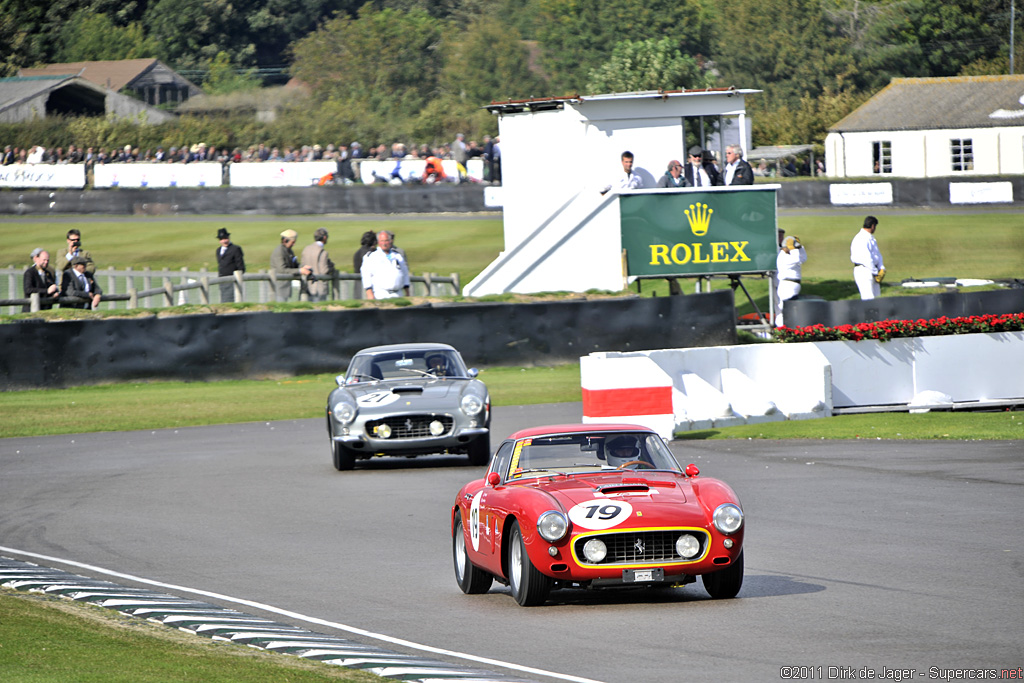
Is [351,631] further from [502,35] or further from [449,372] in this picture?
[502,35]

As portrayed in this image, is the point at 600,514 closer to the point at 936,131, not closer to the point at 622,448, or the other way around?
the point at 622,448

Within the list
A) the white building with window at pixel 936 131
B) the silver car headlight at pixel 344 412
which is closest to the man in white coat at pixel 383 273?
the silver car headlight at pixel 344 412

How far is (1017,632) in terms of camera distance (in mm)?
6949

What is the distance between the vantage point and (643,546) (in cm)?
795

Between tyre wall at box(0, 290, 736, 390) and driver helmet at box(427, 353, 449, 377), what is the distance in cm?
796

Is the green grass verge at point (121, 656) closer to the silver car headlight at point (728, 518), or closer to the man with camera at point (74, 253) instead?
the silver car headlight at point (728, 518)

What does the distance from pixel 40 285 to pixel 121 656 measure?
1885 centimetres

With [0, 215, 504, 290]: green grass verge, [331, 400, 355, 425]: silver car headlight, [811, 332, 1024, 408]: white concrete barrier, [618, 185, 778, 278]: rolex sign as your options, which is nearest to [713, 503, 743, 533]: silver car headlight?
[331, 400, 355, 425]: silver car headlight

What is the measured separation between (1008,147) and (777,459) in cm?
5978

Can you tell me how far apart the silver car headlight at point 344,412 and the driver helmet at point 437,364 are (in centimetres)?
141

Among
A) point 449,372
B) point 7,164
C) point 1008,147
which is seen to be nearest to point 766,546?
point 449,372

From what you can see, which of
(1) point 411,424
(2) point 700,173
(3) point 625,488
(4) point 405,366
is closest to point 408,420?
(1) point 411,424

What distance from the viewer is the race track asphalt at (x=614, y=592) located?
686 centimetres

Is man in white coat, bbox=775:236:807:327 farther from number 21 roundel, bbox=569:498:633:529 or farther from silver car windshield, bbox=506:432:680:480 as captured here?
number 21 roundel, bbox=569:498:633:529
